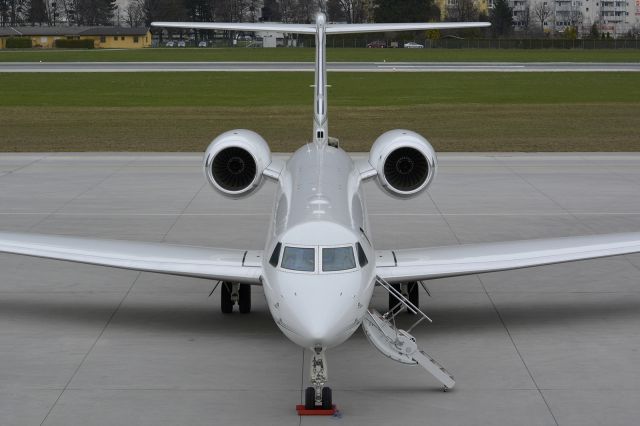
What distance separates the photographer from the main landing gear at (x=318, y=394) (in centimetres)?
1212

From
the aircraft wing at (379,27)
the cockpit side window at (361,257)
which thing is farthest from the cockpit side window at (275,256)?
the aircraft wing at (379,27)

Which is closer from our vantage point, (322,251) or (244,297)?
(322,251)

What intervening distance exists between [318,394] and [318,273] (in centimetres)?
130

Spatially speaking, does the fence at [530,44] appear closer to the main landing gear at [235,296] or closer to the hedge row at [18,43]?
the hedge row at [18,43]

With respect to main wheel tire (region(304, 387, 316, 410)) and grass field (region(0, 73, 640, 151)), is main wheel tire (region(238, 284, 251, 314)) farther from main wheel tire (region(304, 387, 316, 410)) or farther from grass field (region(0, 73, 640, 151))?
grass field (region(0, 73, 640, 151))

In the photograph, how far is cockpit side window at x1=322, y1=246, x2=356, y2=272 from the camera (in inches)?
504

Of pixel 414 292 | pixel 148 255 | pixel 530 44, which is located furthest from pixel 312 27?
pixel 530 44

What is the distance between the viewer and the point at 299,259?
12.9 metres

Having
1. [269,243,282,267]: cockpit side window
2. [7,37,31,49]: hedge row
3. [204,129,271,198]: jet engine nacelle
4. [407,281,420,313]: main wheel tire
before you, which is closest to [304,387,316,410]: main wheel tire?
[269,243,282,267]: cockpit side window

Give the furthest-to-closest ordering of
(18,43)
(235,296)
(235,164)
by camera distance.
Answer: (18,43) < (235,164) < (235,296)

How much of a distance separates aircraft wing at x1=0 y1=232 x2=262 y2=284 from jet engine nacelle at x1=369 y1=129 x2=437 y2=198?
3050 mm

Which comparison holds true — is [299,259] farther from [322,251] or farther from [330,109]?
[330,109]

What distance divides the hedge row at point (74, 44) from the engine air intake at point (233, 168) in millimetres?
137986

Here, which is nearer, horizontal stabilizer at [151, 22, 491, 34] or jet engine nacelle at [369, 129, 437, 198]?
jet engine nacelle at [369, 129, 437, 198]
